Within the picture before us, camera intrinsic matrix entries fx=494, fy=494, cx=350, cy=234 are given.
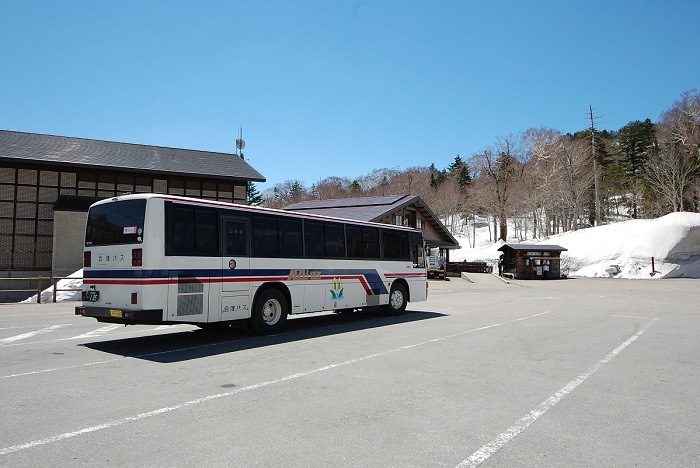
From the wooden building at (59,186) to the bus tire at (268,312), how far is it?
65.2ft

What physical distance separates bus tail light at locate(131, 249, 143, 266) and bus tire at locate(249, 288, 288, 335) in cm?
260

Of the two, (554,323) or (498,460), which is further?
(554,323)

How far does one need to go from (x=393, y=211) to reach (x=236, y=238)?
28885 millimetres

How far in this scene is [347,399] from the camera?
224 inches

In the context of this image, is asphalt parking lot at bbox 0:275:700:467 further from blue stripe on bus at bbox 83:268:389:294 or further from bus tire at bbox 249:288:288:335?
blue stripe on bus at bbox 83:268:389:294

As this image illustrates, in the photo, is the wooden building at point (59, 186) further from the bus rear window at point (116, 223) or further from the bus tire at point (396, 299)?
the bus rear window at point (116, 223)

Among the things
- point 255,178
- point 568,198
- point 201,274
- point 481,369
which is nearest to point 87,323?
point 201,274

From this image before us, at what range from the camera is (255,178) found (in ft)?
103

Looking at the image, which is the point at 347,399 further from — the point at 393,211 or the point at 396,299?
the point at 393,211

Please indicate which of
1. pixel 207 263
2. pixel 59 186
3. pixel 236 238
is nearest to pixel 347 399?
pixel 207 263

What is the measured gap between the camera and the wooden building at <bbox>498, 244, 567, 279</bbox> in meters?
46.6

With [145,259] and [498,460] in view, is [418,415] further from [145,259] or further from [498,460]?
[145,259]

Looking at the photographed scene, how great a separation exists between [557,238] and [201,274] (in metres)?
58.4

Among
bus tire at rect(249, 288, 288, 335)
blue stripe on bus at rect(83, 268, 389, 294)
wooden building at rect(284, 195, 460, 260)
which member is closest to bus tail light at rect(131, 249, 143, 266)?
blue stripe on bus at rect(83, 268, 389, 294)
